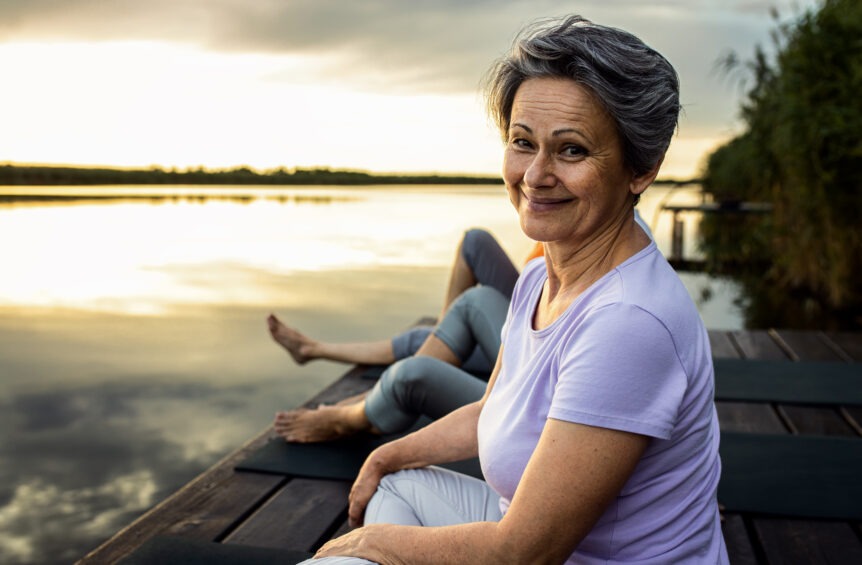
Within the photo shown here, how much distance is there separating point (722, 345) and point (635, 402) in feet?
11.4

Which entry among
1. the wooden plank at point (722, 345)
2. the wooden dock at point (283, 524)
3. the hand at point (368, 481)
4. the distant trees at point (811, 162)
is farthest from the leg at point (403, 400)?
the distant trees at point (811, 162)

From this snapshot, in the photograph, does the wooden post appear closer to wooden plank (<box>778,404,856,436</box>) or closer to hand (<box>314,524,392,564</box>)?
wooden plank (<box>778,404,856,436</box>)

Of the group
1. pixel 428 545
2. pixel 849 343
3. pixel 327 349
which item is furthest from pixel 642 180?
pixel 849 343

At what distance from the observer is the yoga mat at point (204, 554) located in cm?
162

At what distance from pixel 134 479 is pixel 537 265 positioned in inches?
95.1

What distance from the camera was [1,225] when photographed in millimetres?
15430

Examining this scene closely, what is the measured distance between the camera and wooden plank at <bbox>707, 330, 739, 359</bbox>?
3.92 m

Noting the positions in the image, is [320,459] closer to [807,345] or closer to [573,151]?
[573,151]

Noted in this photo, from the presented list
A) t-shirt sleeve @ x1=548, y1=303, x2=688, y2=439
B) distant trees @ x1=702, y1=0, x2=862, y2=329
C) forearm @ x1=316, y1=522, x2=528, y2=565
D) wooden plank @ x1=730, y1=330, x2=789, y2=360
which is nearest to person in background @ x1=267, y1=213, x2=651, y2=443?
t-shirt sleeve @ x1=548, y1=303, x2=688, y2=439

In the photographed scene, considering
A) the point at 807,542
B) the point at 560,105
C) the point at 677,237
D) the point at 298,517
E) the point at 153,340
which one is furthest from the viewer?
the point at 677,237

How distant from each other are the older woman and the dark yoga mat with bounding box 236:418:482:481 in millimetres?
981

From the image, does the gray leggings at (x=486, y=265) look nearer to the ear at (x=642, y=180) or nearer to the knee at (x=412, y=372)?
the knee at (x=412, y=372)

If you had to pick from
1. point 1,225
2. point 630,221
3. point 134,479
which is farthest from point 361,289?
point 1,225

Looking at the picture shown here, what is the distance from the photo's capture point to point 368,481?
1562 mm
